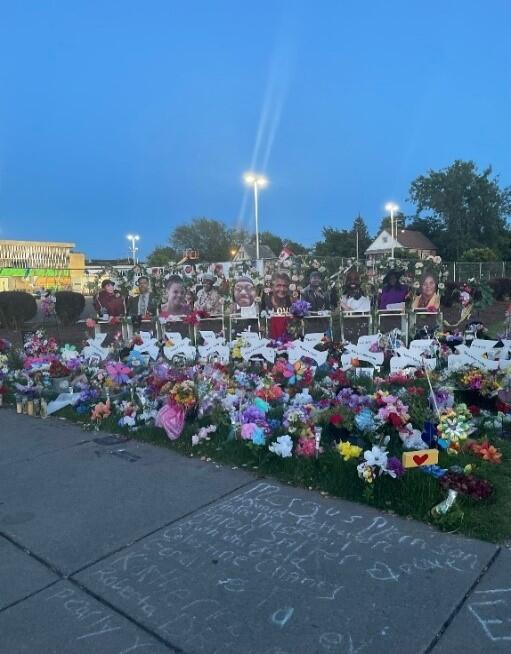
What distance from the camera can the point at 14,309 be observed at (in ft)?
56.1

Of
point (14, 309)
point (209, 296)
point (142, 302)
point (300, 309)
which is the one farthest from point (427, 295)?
point (14, 309)

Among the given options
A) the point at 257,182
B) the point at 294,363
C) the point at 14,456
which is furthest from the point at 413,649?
the point at 257,182

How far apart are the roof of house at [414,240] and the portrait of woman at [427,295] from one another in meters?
46.0

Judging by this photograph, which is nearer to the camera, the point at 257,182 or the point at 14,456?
the point at 14,456

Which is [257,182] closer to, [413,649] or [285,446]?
[285,446]

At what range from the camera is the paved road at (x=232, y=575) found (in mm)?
2246

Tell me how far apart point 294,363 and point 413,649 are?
4659 millimetres

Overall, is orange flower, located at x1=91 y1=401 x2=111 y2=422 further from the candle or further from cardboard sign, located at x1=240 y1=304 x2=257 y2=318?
cardboard sign, located at x1=240 y1=304 x2=257 y2=318

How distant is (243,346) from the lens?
309 inches

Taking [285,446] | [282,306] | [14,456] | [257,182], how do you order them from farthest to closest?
1. [257,182]
2. [282,306]
3. [14,456]
4. [285,446]

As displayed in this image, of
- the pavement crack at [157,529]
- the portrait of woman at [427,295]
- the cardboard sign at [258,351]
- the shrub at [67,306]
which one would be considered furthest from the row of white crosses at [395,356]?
the shrub at [67,306]

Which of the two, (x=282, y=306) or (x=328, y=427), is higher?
(x=282, y=306)

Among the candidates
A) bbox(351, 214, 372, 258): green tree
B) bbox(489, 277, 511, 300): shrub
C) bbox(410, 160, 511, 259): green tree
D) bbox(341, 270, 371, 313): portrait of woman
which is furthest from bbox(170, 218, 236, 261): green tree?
bbox(341, 270, 371, 313): portrait of woman

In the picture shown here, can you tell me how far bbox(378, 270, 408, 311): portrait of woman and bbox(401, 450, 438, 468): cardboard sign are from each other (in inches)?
277
